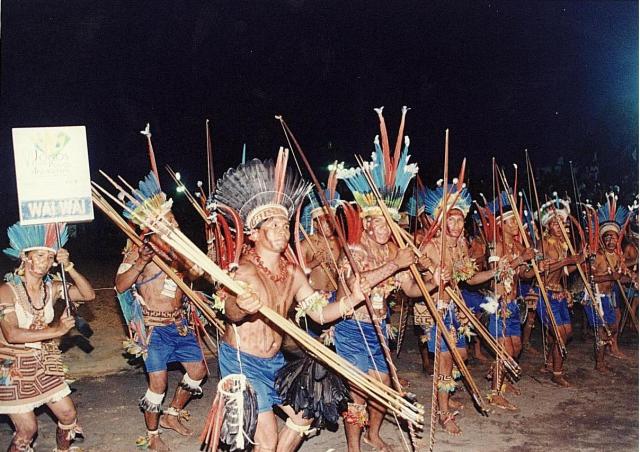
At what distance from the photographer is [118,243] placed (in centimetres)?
2502

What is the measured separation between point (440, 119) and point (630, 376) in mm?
12601

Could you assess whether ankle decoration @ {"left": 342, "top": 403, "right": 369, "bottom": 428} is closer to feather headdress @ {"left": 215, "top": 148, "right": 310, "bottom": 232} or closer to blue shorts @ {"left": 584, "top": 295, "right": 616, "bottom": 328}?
feather headdress @ {"left": 215, "top": 148, "right": 310, "bottom": 232}

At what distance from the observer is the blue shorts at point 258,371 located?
12.7 ft

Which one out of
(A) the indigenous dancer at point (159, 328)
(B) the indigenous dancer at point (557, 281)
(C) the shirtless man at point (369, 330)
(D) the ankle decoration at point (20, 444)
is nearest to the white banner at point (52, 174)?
(A) the indigenous dancer at point (159, 328)

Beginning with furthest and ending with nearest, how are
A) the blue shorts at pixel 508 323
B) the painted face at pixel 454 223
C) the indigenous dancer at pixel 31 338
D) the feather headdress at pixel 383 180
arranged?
the blue shorts at pixel 508 323 → the painted face at pixel 454 223 → the feather headdress at pixel 383 180 → the indigenous dancer at pixel 31 338

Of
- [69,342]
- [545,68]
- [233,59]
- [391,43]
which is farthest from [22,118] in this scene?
[545,68]

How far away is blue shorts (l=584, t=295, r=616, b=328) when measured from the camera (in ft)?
24.8

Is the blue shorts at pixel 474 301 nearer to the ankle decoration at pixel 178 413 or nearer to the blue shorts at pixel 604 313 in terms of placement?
the blue shorts at pixel 604 313

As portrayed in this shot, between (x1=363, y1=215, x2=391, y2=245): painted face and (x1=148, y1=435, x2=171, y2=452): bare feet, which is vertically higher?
(x1=363, y1=215, x2=391, y2=245): painted face

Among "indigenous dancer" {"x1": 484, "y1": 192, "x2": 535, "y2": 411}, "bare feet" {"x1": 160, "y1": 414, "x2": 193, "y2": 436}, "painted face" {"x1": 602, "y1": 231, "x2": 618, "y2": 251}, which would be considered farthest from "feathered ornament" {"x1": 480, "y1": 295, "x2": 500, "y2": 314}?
"bare feet" {"x1": 160, "y1": 414, "x2": 193, "y2": 436}

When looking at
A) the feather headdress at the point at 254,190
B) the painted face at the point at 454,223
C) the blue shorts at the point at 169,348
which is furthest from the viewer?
the painted face at the point at 454,223

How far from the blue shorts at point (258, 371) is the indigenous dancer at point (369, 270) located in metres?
1.03

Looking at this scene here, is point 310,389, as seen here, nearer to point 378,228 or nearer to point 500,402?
point 378,228

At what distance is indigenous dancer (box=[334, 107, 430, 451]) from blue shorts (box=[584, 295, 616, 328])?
3.54m
